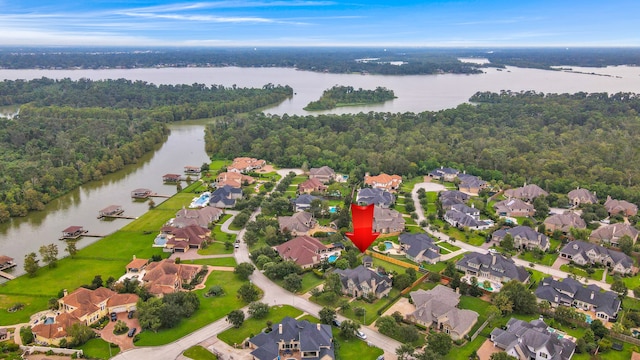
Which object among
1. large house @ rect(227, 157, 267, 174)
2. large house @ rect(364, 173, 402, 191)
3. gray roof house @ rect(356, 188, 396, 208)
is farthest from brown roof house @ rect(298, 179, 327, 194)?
large house @ rect(227, 157, 267, 174)

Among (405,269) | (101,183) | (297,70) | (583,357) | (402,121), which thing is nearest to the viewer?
(583,357)

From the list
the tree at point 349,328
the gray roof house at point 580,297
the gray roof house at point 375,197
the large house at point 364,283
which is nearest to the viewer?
the tree at point 349,328

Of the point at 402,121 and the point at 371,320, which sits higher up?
the point at 402,121

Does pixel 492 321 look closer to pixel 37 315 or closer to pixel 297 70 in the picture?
pixel 37 315

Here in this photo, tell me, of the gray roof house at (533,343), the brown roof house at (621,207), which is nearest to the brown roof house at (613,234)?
the brown roof house at (621,207)

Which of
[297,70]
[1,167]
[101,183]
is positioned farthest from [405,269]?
[297,70]

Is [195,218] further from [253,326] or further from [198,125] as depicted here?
[198,125]

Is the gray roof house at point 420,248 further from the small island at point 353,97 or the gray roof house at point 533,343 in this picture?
the small island at point 353,97

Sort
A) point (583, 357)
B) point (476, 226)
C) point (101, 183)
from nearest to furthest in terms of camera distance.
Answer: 1. point (583, 357)
2. point (476, 226)
3. point (101, 183)
